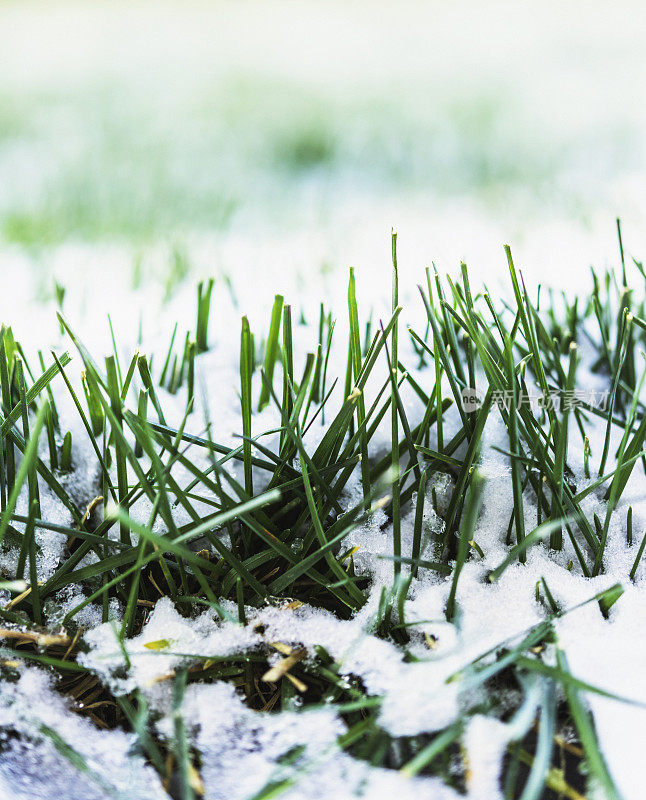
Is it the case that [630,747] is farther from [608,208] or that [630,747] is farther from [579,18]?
[579,18]

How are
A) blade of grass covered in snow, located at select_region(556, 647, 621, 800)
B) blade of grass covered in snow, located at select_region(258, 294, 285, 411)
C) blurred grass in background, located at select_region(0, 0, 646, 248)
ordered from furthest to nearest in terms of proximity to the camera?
blurred grass in background, located at select_region(0, 0, 646, 248)
blade of grass covered in snow, located at select_region(258, 294, 285, 411)
blade of grass covered in snow, located at select_region(556, 647, 621, 800)

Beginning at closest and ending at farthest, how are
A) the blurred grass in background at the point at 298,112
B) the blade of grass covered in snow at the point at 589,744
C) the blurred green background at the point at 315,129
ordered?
the blade of grass covered in snow at the point at 589,744, the blurred green background at the point at 315,129, the blurred grass in background at the point at 298,112

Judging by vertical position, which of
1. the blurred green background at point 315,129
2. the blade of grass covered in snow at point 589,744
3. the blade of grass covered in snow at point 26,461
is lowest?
the blade of grass covered in snow at point 589,744

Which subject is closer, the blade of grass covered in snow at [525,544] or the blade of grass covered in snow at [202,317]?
the blade of grass covered in snow at [525,544]

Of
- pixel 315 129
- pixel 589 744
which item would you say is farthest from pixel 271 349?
pixel 315 129

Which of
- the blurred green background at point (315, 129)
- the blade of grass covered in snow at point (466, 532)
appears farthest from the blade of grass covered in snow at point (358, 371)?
the blurred green background at point (315, 129)

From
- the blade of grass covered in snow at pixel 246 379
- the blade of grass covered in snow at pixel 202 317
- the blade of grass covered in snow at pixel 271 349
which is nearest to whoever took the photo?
the blade of grass covered in snow at pixel 246 379

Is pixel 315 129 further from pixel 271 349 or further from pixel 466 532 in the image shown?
pixel 466 532

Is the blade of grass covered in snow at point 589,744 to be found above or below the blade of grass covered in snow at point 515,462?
below

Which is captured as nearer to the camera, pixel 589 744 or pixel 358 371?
pixel 589 744

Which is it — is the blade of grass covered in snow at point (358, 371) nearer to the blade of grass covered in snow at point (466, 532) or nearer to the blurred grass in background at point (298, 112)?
the blade of grass covered in snow at point (466, 532)

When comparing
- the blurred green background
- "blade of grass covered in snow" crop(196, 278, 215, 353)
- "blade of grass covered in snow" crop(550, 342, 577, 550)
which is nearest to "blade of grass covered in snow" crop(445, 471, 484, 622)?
"blade of grass covered in snow" crop(550, 342, 577, 550)

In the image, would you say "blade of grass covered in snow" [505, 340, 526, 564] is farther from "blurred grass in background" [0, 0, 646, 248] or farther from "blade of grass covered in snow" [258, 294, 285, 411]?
"blurred grass in background" [0, 0, 646, 248]

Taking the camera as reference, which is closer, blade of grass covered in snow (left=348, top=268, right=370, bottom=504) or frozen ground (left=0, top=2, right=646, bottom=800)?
frozen ground (left=0, top=2, right=646, bottom=800)
